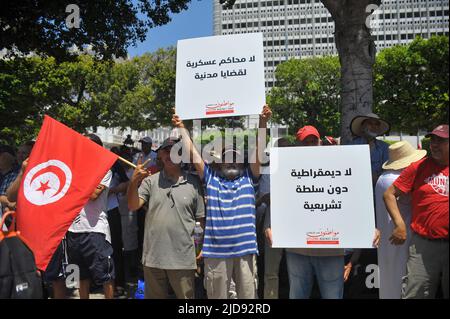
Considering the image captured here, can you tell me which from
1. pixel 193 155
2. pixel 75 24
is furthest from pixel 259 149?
pixel 75 24

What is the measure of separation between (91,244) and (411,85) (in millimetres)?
32018

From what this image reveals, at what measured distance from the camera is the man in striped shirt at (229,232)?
372 cm

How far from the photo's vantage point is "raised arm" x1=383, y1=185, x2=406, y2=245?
3.48 meters

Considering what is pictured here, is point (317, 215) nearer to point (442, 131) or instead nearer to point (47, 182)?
point (442, 131)

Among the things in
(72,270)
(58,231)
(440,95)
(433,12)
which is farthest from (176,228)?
(433,12)

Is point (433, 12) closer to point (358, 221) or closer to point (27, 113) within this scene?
point (27, 113)

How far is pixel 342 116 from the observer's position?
5.74 metres

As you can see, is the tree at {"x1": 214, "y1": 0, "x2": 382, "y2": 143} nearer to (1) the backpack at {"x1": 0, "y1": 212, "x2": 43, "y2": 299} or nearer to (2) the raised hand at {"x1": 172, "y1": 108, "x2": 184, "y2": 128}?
(2) the raised hand at {"x1": 172, "y1": 108, "x2": 184, "y2": 128}

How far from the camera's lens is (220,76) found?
13.6 feet

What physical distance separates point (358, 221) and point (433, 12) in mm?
102607

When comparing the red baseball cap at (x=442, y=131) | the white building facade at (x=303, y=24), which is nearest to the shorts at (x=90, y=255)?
the red baseball cap at (x=442, y=131)

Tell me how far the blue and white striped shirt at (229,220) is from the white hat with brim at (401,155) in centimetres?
130

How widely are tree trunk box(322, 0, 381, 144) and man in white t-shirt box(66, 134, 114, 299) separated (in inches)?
124

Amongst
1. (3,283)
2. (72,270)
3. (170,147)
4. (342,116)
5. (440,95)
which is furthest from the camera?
(440,95)
